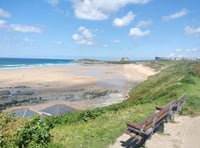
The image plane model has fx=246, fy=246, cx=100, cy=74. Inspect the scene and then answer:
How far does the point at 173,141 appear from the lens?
9.08 metres

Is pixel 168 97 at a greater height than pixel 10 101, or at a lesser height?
greater

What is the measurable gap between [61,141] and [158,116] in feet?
12.1

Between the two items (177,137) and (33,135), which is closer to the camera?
(33,135)

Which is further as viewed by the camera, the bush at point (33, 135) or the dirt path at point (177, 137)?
the dirt path at point (177, 137)

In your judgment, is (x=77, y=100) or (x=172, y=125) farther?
(x=77, y=100)

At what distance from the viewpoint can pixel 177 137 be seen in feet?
31.2

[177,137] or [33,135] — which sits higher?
[33,135]

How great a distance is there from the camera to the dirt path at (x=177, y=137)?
871 cm

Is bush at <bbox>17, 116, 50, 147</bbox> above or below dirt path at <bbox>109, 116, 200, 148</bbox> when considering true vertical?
above

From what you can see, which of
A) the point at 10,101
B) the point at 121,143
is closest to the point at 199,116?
the point at 121,143

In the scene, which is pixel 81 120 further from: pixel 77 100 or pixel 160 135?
pixel 77 100

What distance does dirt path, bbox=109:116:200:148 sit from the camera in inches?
343

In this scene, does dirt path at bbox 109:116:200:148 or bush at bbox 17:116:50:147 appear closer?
bush at bbox 17:116:50:147

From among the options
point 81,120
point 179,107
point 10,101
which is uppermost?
point 179,107
